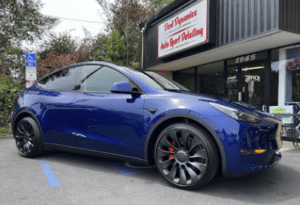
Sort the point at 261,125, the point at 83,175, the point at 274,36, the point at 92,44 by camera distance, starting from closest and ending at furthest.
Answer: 1. the point at 261,125
2. the point at 83,175
3. the point at 274,36
4. the point at 92,44

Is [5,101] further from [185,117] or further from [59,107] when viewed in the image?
[185,117]

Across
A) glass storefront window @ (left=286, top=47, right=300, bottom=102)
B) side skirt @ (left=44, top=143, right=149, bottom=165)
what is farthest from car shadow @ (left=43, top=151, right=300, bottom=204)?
glass storefront window @ (left=286, top=47, right=300, bottom=102)

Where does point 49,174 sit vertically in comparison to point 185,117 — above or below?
below

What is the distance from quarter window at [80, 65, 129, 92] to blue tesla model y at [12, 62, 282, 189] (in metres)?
0.01

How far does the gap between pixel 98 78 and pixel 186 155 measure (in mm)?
1633

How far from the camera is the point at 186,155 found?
2.42 m

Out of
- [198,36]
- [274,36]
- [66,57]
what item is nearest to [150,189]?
[274,36]

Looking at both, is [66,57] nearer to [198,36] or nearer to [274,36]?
[198,36]

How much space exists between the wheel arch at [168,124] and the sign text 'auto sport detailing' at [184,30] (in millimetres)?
5041

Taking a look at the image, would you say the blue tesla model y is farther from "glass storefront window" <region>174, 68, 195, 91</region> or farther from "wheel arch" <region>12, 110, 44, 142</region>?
"glass storefront window" <region>174, 68, 195, 91</region>

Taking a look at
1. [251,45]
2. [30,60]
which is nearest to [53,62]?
[30,60]

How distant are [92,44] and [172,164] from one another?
16.4 metres

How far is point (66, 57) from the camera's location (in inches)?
655

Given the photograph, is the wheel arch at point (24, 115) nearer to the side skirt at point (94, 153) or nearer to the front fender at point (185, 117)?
the side skirt at point (94, 153)
